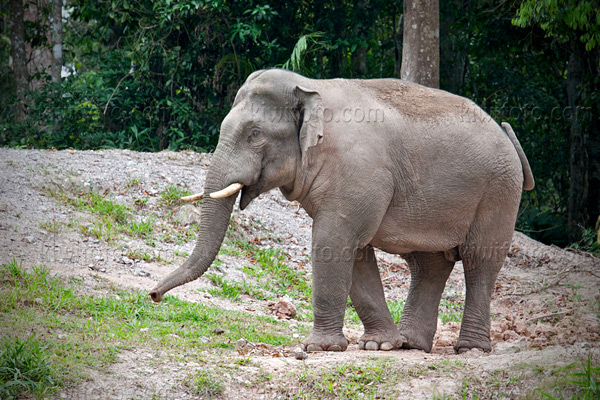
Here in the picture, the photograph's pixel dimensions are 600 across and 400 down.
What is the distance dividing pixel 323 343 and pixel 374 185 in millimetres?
1473

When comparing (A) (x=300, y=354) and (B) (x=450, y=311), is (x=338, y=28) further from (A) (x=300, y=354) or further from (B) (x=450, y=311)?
(A) (x=300, y=354)

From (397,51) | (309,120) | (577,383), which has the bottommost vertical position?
(577,383)

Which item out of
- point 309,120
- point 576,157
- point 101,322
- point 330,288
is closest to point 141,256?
point 101,322

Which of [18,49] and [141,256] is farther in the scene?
[18,49]

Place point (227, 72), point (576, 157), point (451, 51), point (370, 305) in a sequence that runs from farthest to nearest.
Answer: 1. point (451, 51)
2. point (227, 72)
3. point (576, 157)
4. point (370, 305)

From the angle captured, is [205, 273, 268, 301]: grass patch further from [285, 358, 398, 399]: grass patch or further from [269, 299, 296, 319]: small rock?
[285, 358, 398, 399]: grass patch

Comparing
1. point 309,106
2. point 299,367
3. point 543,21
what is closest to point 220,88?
point 543,21

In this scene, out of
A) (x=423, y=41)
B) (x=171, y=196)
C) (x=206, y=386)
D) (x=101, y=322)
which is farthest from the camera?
(x=423, y=41)

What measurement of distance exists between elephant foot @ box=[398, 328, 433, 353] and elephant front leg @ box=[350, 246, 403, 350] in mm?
220

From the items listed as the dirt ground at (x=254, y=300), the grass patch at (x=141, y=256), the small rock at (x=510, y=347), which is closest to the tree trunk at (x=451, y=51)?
the dirt ground at (x=254, y=300)

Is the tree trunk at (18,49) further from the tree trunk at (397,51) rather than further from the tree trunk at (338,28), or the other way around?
the tree trunk at (397,51)

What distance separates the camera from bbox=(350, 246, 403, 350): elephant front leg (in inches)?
279

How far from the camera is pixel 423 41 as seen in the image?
1220 centimetres

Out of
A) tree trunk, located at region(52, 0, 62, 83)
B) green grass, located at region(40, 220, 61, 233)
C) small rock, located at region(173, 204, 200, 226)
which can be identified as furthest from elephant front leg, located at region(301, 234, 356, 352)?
tree trunk, located at region(52, 0, 62, 83)
